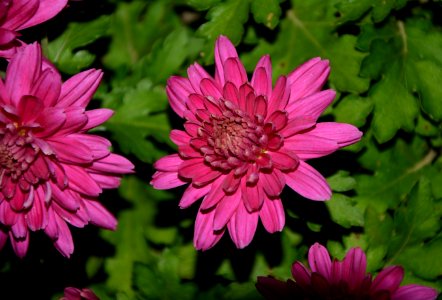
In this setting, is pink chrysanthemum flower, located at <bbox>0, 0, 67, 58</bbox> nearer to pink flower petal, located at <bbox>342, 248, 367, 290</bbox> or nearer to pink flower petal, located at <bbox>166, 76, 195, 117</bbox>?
pink flower petal, located at <bbox>166, 76, 195, 117</bbox>

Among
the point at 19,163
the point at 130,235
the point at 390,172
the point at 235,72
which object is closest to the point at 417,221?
the point at 390,172

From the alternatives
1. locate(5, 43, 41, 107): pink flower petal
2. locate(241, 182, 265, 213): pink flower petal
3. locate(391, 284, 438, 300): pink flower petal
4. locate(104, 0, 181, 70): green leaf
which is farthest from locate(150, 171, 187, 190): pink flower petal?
locate(104, 0, 181, 70): green leaf

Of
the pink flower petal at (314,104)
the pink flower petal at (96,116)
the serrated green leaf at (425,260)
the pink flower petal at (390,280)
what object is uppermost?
the pink flower petal at (96,116)

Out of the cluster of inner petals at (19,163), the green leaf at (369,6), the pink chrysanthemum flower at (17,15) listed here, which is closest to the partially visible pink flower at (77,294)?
the cluster of inner petals at (19,163)

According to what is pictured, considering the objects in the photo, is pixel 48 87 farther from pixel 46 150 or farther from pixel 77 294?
pixel 77 294

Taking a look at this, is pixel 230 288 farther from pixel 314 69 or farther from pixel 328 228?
pixel 314 69

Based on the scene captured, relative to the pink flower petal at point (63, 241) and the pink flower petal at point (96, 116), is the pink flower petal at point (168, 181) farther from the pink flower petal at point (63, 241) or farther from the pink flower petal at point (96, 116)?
the pink flower petal at point (63, 241)

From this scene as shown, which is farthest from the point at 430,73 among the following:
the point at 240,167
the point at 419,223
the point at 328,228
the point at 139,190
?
the point at 139,190
